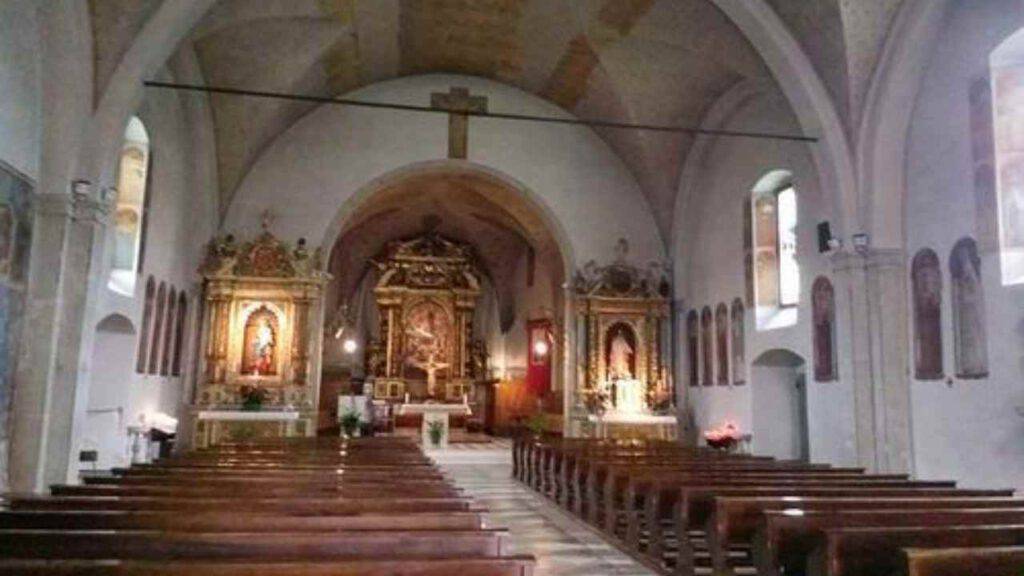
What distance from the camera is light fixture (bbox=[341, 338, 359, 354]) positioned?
24.9 metres

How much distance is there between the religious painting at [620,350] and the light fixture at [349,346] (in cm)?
1116

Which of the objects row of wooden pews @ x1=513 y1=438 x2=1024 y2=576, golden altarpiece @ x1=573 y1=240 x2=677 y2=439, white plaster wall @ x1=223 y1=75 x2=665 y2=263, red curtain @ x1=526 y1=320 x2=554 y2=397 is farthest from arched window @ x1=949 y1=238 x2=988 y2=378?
red curtain @ x1=526 y1=320 x2=554 y2=397

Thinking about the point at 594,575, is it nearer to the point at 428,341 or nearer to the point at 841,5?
the point at 841,5

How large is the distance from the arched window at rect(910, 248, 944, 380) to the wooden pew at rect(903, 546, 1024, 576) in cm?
689

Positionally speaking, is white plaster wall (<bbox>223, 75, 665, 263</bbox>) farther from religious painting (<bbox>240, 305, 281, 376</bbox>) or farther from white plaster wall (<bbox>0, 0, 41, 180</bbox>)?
white plaster wall (<bbox>0, 0, 41, 180</bbox>)

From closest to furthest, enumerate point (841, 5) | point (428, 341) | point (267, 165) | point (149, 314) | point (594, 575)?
point (594, 575) < point (841, 5) < point (149, 314) < point (267, 165) < point (428, 341)

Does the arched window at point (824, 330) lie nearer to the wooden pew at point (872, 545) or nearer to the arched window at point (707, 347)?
the arched window at point (707, 347)

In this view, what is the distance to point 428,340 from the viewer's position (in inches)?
1000

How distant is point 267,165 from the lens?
1617 centimetres

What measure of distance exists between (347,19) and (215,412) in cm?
769

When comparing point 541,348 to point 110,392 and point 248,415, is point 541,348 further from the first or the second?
point 110,392

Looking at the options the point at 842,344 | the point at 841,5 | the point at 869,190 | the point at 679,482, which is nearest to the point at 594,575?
the point at 679,482

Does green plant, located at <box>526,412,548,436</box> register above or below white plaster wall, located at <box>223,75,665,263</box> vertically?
below

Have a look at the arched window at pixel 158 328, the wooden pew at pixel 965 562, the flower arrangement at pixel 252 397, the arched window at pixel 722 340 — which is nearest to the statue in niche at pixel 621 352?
the arched window at pixel 722 340
